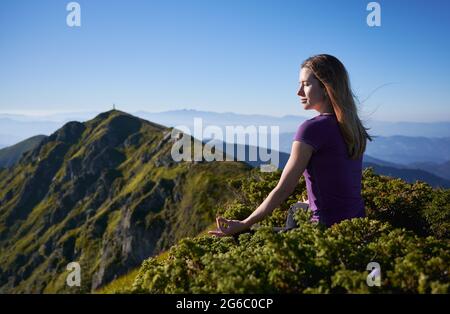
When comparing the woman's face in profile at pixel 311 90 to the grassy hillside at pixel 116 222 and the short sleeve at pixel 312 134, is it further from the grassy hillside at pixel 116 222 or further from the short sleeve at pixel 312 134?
the grassy hillside at pixel 116 222

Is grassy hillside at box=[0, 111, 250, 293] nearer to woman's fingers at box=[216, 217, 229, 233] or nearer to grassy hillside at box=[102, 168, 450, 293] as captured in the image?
woman's fingers at box=[216, 217, 229, 233]

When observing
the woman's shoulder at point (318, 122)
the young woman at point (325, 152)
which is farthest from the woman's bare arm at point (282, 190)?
the woman's shoulder at point (318, 122)

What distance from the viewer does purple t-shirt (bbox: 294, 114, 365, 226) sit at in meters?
6.77

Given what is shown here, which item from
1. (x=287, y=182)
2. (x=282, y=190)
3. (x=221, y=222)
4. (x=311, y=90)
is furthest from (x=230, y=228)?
(x=311, y=90)

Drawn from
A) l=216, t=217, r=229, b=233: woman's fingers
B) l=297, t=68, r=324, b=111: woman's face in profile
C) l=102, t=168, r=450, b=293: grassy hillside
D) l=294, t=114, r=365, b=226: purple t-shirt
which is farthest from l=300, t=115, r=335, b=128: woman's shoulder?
l=216, t=217, r=229, b=233: woman's fingers

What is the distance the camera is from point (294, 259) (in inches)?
217

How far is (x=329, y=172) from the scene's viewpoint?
6984 mm

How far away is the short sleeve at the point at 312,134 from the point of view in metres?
6.70

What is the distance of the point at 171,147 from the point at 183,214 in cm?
5223
